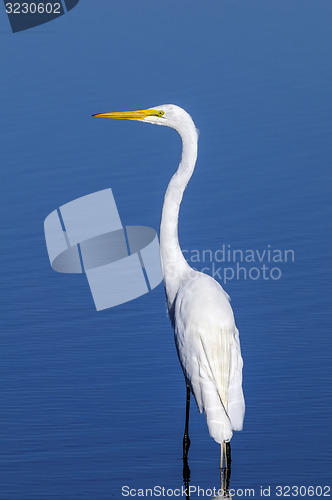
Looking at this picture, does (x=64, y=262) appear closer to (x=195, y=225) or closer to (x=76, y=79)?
(x=195, y=225)

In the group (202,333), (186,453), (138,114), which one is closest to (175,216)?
(138,114)

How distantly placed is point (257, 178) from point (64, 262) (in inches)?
102

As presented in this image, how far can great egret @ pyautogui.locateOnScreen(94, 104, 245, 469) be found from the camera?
19.7 feet

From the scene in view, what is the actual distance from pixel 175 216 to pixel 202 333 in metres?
0.87

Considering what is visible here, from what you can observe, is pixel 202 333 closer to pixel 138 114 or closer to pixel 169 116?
pixel 169 116

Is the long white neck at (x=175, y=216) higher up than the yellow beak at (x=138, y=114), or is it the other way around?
the yellow beak at (x=138, y=114)

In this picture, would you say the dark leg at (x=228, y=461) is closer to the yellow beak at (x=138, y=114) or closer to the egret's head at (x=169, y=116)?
the egret's head at (x=169, y=116)

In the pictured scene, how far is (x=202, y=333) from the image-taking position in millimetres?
6234

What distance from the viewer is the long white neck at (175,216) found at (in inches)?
265

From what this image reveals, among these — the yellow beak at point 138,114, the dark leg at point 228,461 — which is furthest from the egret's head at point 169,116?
the dark leg at point 228,461

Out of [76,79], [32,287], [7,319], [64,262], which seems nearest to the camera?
[7,319]

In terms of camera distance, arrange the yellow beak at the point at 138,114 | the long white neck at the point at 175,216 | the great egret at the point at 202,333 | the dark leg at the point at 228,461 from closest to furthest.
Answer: the dark leg at the point at 228,461 → the great egret at the point at 202,333 → the long white neck at the point at 175,216 → the yellow beak at the point at 138,114

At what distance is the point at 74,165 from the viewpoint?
39.5 feet

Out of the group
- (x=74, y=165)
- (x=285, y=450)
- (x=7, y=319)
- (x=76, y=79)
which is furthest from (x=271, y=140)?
(x=285, y=450)
